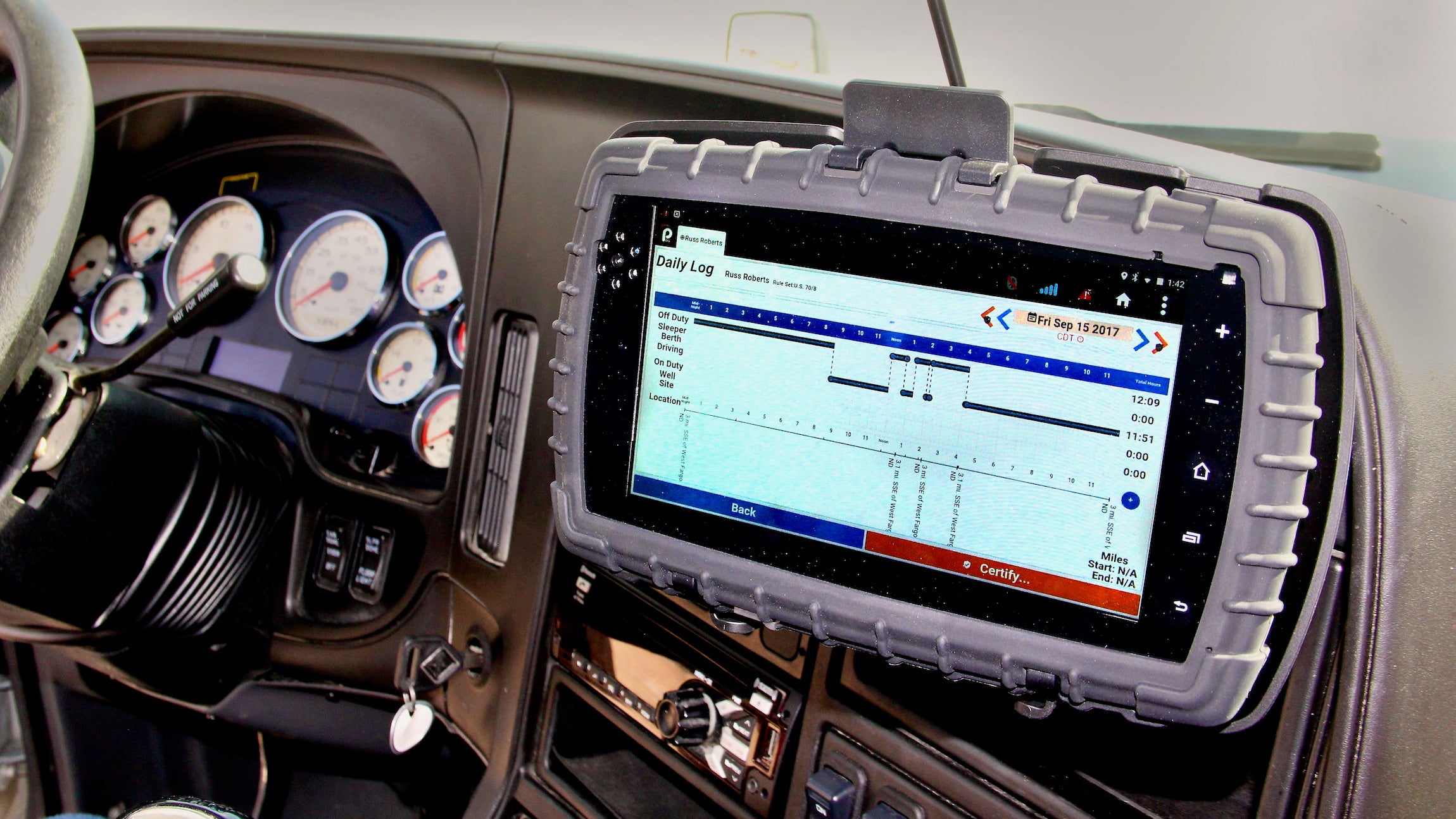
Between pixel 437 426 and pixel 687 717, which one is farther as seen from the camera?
pixel 437 426

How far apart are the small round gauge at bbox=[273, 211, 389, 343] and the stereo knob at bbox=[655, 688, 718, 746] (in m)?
0.96

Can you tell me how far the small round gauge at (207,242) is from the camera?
6.05 feet

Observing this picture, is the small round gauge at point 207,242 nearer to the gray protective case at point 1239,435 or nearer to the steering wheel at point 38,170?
the steering wheel at point 38,170

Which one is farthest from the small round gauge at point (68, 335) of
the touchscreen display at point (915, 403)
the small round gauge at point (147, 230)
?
the touchscreen display at point (915, 403)

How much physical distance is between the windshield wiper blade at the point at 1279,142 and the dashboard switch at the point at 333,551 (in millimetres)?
1144

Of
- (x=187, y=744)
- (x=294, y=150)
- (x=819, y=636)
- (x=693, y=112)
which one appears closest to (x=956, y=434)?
(x=819, y=636)

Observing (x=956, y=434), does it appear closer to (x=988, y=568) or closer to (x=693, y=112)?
(x=988, y=568)

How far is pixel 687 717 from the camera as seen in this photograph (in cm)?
101

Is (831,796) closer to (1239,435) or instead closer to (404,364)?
(1239,435)

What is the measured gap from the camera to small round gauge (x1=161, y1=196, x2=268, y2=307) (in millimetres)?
1844

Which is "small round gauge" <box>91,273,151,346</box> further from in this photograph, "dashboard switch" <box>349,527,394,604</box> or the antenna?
the antenna

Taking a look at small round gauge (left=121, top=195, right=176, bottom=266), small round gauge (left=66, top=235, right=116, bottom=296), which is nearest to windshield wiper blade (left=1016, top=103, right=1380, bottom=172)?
small round gauge (left=121, top=195, right=176, bottom=266)

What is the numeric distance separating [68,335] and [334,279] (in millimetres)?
748

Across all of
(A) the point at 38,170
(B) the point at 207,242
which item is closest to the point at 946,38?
(A) the point at 38,170
